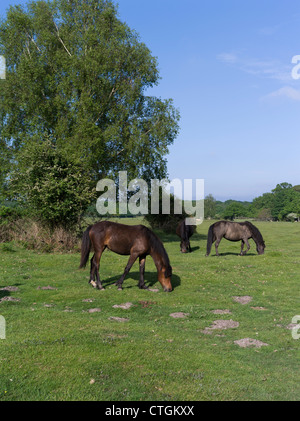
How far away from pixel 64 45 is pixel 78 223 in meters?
15.9

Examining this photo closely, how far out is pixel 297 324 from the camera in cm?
926

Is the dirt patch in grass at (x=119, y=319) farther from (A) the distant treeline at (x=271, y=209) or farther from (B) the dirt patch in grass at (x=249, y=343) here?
(A) the distant treeline at (x=271, y=209)

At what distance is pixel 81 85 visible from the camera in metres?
28.9

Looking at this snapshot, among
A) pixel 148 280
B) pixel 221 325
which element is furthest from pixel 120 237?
pixel 221 325

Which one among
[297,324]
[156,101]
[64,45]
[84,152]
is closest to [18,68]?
[64,45]

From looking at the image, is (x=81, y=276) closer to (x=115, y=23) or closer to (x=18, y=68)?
(x=18, y=68)

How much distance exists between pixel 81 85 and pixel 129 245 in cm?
2026

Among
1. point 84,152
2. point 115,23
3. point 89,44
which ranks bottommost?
point 84,152

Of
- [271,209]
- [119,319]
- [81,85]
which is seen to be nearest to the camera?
[119,319]

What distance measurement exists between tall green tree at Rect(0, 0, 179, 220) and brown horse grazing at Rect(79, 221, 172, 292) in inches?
609

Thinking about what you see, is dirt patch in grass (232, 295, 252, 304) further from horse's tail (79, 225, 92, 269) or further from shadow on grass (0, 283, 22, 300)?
shadow on grass (0, 283, 22, 300)

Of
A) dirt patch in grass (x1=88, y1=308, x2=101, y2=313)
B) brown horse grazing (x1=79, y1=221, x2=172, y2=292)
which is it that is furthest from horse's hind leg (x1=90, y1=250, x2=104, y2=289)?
dirt patch in grass (x1=88, y1=308, x2=101, y2=313)

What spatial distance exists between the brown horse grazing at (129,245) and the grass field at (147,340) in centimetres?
62

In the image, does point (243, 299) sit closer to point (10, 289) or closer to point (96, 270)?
point (96, 270)
